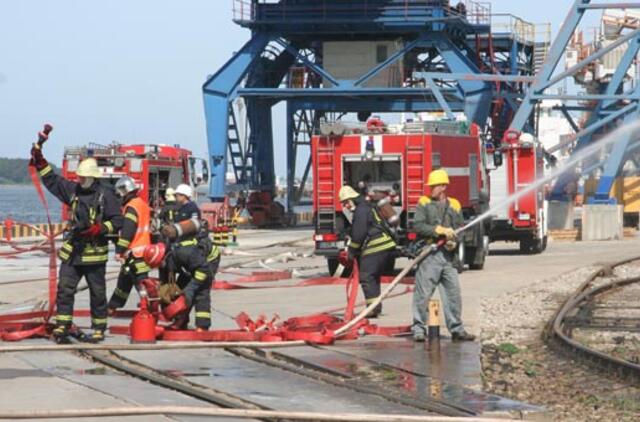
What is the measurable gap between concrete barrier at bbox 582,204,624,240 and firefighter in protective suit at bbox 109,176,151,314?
3011cm

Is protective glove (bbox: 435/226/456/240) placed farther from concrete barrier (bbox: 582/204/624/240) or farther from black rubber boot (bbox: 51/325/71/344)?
concrete barrier (bbox: 582/204/624/240)

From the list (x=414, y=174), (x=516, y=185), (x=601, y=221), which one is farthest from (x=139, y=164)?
(x=601, y=221)

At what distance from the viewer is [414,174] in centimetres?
2533

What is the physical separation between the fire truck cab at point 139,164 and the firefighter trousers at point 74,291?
844 inches

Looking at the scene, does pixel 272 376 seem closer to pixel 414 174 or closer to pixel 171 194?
pixel 171 194

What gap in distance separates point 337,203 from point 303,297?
496 cm

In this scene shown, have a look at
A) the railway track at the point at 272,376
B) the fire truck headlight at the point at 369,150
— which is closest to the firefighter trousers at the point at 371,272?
the railway track at the point at 272,376

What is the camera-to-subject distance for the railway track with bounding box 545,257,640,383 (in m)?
12.8

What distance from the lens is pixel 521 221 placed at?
34.0m

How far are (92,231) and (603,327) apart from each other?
653 centimetres

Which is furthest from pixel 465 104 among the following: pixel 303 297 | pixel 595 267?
pixel 303 297

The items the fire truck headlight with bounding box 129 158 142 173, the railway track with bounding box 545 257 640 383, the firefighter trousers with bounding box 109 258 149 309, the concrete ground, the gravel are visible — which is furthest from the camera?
the fire truck headlight with bounding box 129 158 142 173

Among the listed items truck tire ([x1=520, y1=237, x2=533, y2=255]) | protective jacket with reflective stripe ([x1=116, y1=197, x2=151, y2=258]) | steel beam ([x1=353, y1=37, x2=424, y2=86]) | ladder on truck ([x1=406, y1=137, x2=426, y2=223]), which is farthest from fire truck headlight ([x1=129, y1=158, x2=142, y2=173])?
protective jacket with reflective stripe ([x1=116, y1=197, x2=151, y2=258])

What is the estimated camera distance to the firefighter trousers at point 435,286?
14.5m
